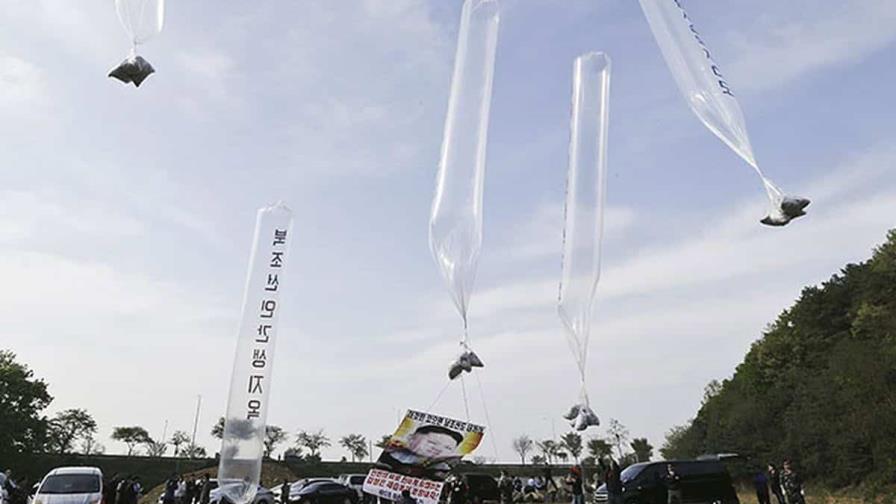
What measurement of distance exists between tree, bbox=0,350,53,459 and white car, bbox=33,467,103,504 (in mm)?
33331

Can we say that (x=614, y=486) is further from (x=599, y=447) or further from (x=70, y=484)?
(x=599, y=447)

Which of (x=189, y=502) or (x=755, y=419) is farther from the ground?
(x=755, y=419)

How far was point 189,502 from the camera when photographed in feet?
84.4

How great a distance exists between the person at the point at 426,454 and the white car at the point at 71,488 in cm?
683

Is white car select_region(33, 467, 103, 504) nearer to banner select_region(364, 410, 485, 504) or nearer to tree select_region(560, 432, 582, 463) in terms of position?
banner select_region(364, 410, 485, 504)

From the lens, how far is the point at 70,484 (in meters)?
16.5

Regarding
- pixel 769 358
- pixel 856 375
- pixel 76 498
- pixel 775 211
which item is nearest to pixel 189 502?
pixel 76 498

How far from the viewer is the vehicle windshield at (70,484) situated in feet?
53.6

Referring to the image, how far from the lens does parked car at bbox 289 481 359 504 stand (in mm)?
26500

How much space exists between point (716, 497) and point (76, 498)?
51.8 ft

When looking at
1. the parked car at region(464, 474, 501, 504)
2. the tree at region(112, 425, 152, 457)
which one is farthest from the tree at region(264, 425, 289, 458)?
the parked car at region(464, 474, 501, 504)

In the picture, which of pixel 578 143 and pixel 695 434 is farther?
pixel 695 434

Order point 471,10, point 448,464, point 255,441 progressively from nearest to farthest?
point 255,441, point 471,10, point 448,464

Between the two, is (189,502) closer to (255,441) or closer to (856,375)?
(255,441)
